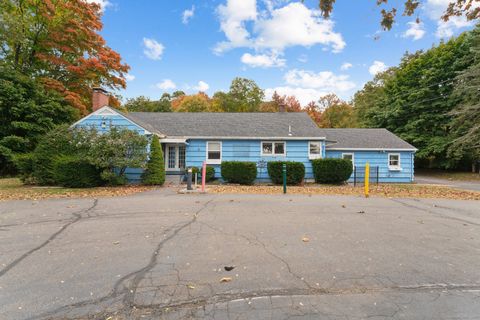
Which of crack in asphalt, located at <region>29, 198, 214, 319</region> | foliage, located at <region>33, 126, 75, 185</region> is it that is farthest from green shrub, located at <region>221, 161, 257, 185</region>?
crack in asphalt, located at <region>29, 198, 214, 319</region>

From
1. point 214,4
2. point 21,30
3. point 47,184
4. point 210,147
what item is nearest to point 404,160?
point 210,147

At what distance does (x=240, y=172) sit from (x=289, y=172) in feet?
9.28

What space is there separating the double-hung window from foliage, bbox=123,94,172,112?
29.4 meters

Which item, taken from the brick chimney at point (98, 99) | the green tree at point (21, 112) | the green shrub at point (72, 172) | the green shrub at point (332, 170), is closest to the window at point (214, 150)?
the green shrub at point (332, 170)

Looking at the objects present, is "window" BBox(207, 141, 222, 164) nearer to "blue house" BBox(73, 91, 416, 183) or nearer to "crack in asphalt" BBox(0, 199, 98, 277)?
"blue house" BBox(73, 91, 416, 183)

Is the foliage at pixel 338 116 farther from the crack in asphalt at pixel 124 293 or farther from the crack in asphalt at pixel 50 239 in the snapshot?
the crack in asphalt at pixel 124 293

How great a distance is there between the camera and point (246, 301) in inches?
106

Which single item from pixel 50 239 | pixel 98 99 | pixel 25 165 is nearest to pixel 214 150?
pixel 98 99

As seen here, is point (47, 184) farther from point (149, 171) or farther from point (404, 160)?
point (404, 160)

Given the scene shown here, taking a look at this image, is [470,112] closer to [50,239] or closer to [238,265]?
[238,265]

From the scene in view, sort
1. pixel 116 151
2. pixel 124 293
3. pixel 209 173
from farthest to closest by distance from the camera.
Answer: pixel 209 173 → pixel 116 151 → pixel 124 293

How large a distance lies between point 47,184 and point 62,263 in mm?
12063

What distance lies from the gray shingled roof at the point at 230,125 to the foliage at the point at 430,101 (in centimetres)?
1659

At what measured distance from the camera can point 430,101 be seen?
2744 cm
